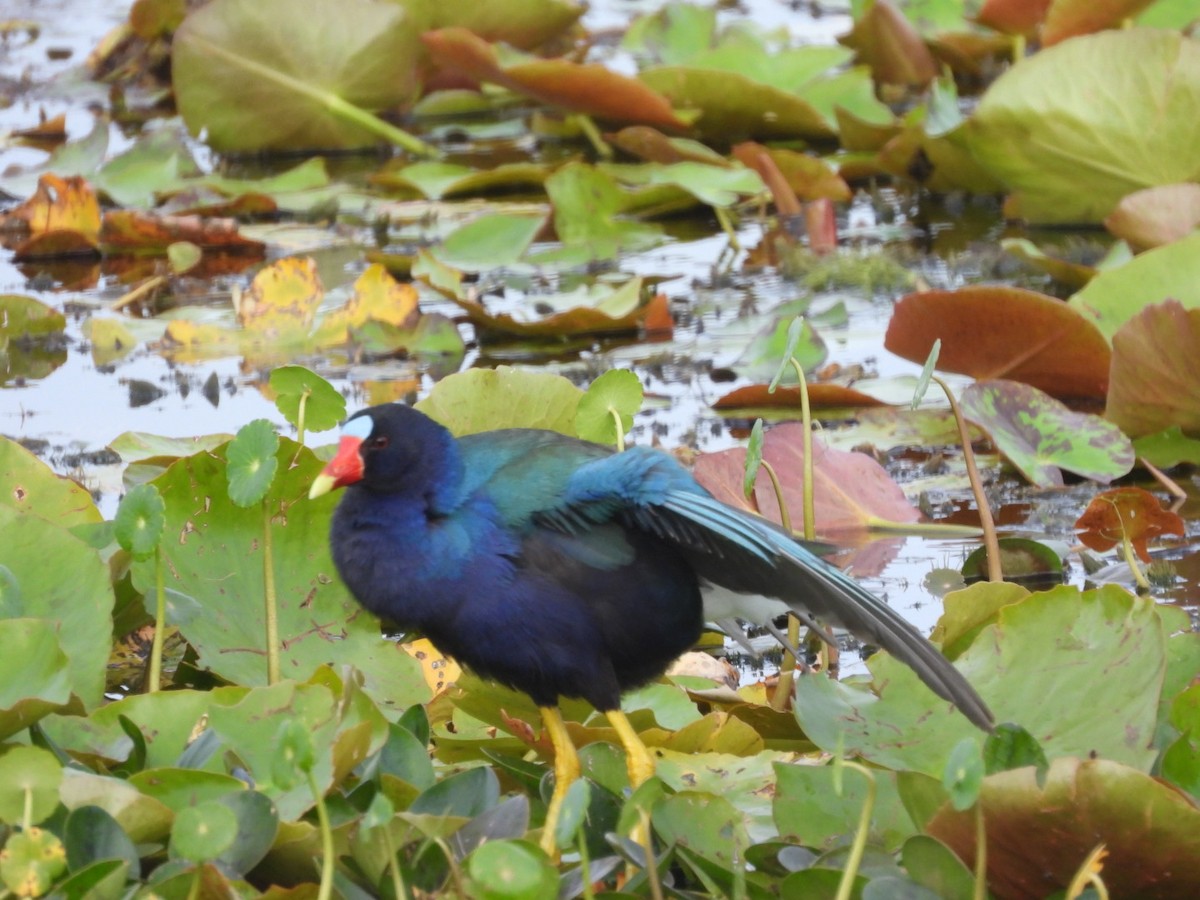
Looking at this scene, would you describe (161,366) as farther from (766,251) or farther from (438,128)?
(438,128)

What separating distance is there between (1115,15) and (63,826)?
4.15 meters

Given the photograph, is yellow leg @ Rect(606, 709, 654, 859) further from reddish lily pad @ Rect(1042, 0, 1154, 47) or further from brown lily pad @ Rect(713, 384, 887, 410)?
reddish lily pad @ Rect(1042, 0, 1154, 47)

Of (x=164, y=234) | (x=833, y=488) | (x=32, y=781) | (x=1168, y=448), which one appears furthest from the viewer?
(x=164, y=234)

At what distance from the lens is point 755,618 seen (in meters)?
2.28

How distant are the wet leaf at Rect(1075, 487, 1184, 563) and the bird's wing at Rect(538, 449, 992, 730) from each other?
712mm

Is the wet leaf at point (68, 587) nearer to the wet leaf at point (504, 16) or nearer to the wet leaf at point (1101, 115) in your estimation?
the wet leaf at point (1101, 115)

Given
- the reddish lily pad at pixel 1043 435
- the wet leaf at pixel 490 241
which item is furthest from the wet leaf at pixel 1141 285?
the wet leaf at pixel 490 241

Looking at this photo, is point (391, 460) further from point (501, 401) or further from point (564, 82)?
point (564, 82)

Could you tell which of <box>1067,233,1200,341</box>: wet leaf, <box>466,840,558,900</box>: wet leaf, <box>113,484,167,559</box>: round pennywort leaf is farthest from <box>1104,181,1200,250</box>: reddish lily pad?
<box>466,840,558,900</box>: wet leaf

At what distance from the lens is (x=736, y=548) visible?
6.53ft

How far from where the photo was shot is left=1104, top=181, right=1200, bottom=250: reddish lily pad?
3809mm

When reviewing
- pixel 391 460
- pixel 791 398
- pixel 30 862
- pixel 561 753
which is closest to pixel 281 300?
pixel 791 398

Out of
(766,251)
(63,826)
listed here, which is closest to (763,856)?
(63,826)

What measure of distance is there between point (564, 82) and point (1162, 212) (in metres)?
1.74
